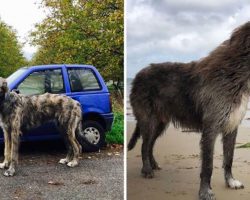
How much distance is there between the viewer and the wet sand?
10.1 ft

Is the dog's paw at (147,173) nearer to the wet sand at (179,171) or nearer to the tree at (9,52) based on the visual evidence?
the wet sand at (179,171)

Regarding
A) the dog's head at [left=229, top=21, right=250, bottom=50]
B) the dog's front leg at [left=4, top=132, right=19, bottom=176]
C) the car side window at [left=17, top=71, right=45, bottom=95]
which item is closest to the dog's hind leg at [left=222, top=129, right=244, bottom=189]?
the dog's head at [left=229, top=21, right=250, bottom=50]

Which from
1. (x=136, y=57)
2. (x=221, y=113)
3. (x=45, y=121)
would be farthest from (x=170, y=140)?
(x=45, y=121)

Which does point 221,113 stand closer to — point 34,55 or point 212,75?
point 212,75

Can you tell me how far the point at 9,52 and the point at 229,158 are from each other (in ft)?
5.41

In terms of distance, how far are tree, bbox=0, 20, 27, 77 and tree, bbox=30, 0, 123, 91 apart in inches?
4.1

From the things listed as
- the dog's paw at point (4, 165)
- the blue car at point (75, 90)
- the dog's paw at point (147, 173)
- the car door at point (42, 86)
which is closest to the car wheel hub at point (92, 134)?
the blue car at point (75, 90)

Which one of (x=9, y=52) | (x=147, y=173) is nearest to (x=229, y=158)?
(x=147, y=173)

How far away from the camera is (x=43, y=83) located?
3.34 meters

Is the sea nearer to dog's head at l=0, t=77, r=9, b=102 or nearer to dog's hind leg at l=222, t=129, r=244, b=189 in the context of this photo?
dog's hind leg at l=222, t=129, r=244, b=189

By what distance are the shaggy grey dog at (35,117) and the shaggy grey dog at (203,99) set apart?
18.2 inches

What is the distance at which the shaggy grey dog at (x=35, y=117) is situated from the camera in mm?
3344

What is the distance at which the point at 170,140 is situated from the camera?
10.5 ft

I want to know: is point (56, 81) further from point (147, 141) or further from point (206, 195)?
point (206, 195)
